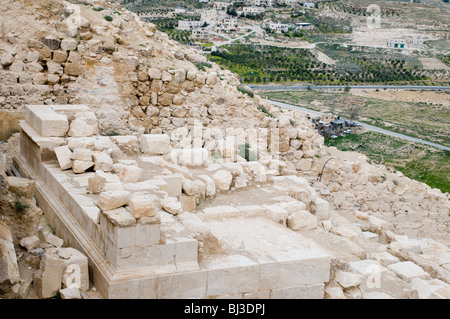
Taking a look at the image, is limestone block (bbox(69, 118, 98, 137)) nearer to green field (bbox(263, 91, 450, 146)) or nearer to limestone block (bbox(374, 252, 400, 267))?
limestone block (bbox(374, 252, 400, 267))

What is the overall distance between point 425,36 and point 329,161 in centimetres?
8182

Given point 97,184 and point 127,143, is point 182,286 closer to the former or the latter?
point 97,184

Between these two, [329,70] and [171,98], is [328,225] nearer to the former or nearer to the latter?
[171,98]

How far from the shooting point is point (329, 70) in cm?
6225

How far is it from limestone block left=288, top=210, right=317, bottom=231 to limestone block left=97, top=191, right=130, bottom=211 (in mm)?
3087

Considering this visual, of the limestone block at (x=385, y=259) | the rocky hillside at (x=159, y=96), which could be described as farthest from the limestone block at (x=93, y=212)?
the rocky hillside at (x=159, y=96)

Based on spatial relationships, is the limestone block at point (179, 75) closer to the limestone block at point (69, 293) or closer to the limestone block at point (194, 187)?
the limestone block at point (194, 187)

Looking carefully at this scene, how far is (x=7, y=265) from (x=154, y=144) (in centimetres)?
462

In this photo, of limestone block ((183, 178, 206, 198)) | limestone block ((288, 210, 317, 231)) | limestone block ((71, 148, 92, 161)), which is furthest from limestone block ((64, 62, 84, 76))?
limestone block ((288, 210, 317, 231))

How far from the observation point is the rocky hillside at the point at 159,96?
40.6 feet

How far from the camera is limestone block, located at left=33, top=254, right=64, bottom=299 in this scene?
22.1 feet

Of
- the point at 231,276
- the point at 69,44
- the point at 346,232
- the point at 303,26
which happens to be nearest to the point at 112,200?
the point at 231,276

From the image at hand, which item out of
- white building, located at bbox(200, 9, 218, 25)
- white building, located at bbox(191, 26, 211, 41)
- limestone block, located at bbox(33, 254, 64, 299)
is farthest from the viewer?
white building, located at bbox(200, 9, 218, 25)

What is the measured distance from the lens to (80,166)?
28.9 feet
